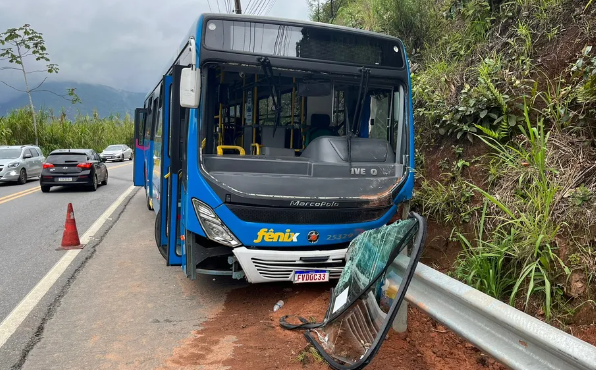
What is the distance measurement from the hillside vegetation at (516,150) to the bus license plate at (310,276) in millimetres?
1287

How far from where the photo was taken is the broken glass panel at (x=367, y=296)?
3.05m

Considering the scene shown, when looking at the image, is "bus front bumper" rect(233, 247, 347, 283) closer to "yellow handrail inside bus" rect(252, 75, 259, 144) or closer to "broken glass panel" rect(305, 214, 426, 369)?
Answer: "broken glass panel" rect(305, 214, 426, 369)

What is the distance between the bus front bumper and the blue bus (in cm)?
1

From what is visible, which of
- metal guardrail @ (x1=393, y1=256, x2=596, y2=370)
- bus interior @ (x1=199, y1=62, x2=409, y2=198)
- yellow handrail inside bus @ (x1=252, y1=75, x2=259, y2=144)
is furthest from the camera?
yellow handrail inside bus @ (x1=252, y1=75, x2=259, y2=144)

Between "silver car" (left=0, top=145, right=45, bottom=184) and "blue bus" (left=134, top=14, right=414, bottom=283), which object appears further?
"silver car" (left=0, top=145, right=45, bottom=184)

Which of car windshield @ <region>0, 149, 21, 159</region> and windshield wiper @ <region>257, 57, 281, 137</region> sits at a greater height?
windshield wiper @ <region>257, 57, 281, 137</region>

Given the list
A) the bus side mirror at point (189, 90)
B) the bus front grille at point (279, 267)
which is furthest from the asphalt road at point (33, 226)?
the bus side mirror at point (189, 90)

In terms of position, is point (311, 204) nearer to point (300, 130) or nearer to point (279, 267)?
point (279, 267)

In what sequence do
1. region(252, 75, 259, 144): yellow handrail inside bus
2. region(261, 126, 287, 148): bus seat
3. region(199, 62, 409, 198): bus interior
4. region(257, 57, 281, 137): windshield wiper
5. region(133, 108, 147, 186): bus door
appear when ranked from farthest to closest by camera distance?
region(133, 108, 147, 186): bus door, region(261, 126, 287, 148): bus seat, region(252, 75, 259, 144): yellow handrail inside bus, region(257, 57, 281, 137): windshield wiper, region(199, 62, 409, 198): bus interior

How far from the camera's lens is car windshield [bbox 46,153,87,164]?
15.5 metres

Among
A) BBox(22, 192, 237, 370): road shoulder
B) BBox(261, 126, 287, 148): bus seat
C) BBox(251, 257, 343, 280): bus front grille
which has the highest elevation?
BBox(261, 126, 287, 148): bus seat

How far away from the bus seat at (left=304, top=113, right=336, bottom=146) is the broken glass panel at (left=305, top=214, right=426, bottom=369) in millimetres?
2592

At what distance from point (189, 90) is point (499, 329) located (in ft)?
10.8

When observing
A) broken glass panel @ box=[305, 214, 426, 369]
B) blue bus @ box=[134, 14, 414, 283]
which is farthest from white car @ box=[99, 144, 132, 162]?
broken glass panel @ box=[305, 214, 426, 369]
